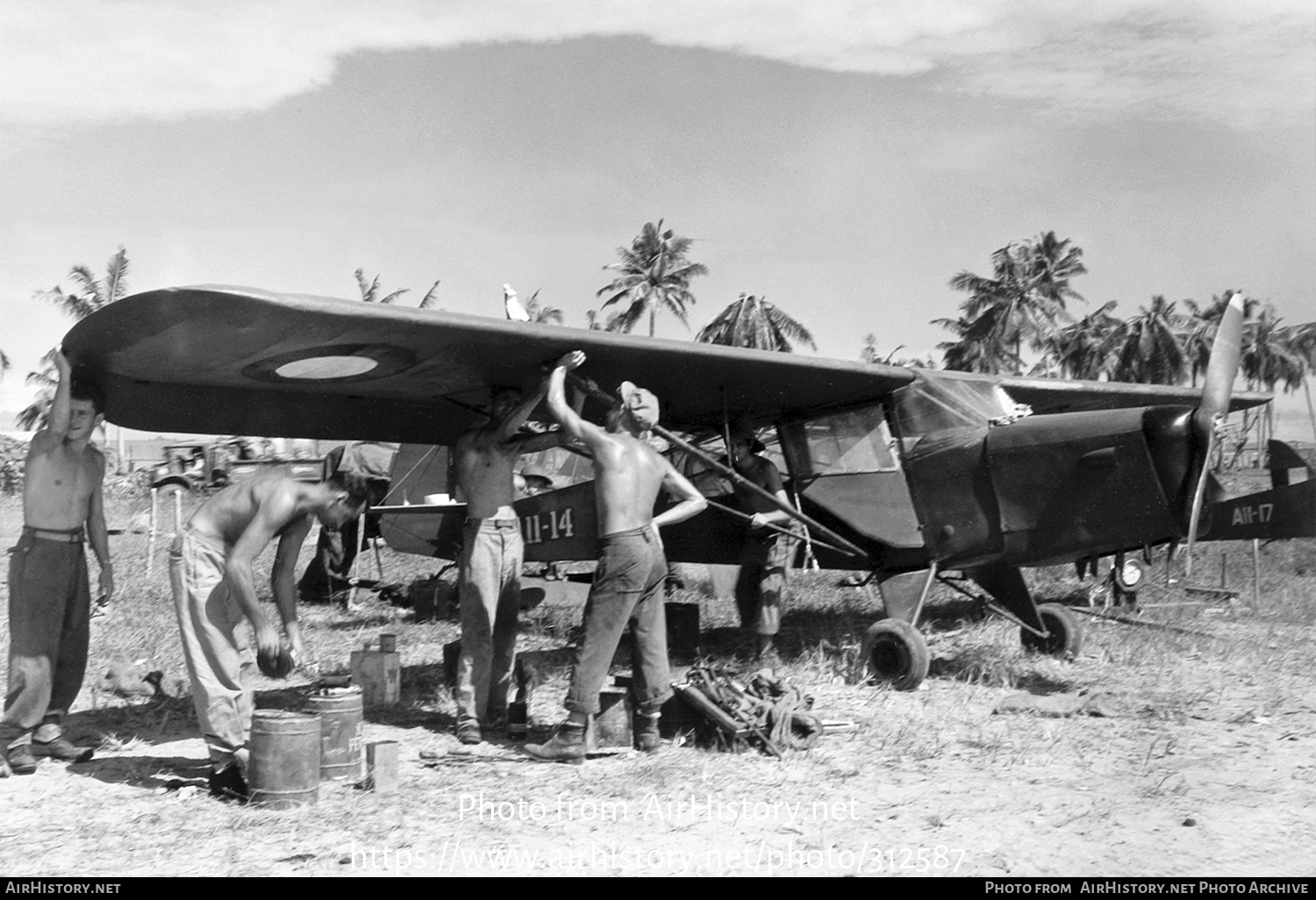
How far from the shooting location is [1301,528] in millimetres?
12516

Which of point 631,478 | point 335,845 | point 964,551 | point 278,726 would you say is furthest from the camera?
point 964,551

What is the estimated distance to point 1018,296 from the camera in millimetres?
76000

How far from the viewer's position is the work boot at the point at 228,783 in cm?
534

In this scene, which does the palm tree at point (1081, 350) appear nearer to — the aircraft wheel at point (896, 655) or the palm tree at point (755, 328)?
the palm tree at point (755, 328)

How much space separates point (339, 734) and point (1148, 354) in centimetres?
7240

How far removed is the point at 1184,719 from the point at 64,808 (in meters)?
6.24

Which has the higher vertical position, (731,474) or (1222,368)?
(1222,368)

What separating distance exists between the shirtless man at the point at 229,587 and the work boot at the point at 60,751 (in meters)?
1.12

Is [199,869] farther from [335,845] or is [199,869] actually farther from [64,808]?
[64,808]

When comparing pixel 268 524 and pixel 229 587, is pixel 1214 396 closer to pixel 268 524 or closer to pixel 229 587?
pixel 268 524

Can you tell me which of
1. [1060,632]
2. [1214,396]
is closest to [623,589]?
[1214,396]

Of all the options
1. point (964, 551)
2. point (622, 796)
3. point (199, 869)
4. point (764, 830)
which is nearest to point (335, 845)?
point (199, 869)

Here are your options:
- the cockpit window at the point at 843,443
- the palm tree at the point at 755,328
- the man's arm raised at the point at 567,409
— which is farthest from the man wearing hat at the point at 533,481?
the palm tree at the point at 755,328

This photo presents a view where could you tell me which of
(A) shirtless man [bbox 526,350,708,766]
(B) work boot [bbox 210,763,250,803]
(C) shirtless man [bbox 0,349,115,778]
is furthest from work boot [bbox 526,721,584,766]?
(C) shirtless man [bbox 0,349,115,778]
